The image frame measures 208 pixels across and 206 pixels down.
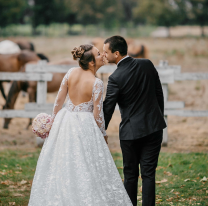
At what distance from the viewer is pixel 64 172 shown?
122 inches

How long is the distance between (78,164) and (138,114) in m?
0.70

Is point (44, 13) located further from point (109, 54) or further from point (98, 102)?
point (98, 102)

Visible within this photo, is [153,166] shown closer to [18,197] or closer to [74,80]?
[74,80]

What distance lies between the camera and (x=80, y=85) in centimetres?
322

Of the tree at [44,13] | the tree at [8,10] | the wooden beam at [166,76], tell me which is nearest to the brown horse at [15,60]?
the wooden beam at [166,76]

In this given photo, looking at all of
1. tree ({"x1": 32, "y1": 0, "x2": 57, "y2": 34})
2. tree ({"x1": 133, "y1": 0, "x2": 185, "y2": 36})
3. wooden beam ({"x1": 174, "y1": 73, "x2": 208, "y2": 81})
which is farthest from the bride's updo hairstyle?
tree ({"x1": 32, "y1": 0, "x2": 57, "y2": 34})

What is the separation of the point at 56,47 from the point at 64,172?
25339mm

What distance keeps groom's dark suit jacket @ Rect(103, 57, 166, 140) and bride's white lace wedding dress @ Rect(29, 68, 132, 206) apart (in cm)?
15

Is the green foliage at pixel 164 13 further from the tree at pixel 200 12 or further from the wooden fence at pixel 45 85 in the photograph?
the wooden fence at pixel 45 85

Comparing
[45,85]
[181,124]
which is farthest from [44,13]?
[45,85]

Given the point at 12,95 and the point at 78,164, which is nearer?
the point at 78,164

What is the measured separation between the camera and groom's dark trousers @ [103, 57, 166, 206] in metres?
3.16

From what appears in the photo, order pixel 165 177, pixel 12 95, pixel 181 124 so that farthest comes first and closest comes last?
pixel 181 124, pixel 12 95, pixel 165 177

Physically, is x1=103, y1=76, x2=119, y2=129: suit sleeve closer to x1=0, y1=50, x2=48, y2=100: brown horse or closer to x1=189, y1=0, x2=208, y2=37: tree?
x1=0, y1=50, x2=48, y2=100: brown horse
